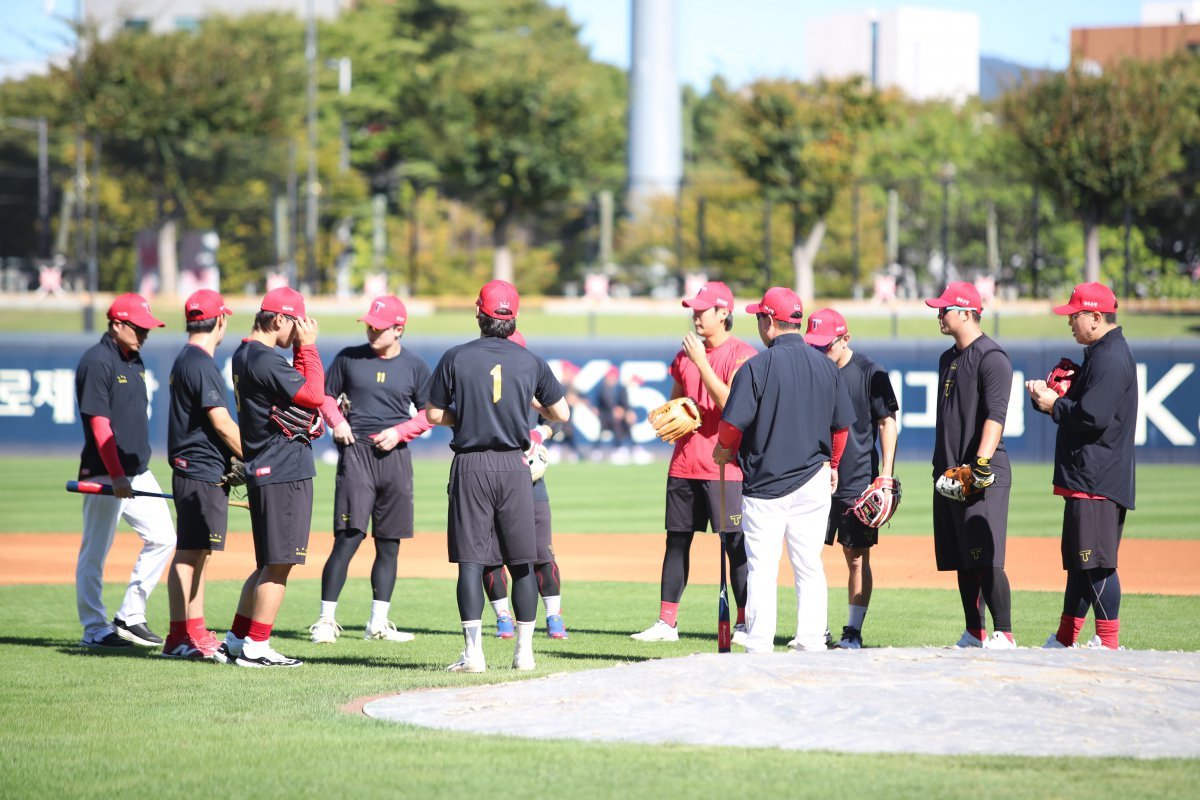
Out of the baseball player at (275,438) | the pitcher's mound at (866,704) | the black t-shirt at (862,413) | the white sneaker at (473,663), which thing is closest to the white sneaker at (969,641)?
the black t-shirt at (862,413)

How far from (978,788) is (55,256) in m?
41.5

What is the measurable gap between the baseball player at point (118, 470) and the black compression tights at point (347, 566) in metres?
1.02

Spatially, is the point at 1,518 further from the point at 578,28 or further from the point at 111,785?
the point at 578,28

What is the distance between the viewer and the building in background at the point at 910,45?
104688 millimetres

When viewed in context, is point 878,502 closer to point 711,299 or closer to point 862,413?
point 862,413

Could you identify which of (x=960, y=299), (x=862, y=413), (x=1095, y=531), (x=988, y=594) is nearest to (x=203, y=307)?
(x=862, y=413)

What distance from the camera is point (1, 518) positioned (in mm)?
17047

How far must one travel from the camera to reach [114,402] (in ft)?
28.5

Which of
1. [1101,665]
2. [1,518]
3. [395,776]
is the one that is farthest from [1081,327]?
[1,518]

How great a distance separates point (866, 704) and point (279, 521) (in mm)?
3486

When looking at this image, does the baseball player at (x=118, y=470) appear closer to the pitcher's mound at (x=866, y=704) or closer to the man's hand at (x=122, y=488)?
the man's hand at (x=122, y=488)

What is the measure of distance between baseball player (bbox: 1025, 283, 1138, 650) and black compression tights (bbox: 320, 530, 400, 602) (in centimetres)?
414

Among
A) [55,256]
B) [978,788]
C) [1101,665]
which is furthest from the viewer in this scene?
[55,256]

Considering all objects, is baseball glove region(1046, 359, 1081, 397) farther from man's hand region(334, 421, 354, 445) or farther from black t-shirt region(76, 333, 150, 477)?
black t-shirt region(76, 333, 150, 477)
